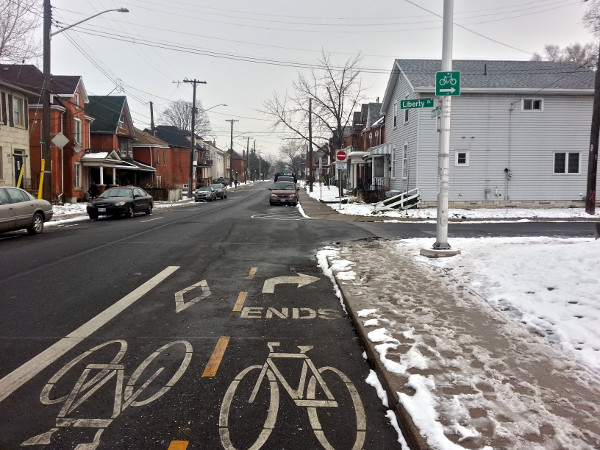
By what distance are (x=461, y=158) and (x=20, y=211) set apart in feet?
67.0

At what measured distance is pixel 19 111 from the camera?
28.0 metres

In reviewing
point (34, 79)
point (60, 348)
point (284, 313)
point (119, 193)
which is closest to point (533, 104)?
point (119, 193)

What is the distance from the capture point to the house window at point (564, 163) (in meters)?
25.0

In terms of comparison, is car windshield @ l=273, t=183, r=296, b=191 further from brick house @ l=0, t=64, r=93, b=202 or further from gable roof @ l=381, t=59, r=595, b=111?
brick house @ l=0, t=64, r=93, b=202

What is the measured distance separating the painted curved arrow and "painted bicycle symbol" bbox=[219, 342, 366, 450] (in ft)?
9.62

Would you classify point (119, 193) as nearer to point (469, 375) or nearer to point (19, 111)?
point (19, 111)

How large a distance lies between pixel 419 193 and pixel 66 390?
2229 cm

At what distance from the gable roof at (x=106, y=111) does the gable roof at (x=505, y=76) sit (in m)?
26.5

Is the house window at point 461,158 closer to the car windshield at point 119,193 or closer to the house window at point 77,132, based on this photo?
the car windshield at point 119,193


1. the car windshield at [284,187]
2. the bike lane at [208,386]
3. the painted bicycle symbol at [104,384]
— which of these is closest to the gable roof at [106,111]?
the car windshield at [284,187]

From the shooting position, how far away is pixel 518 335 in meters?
5.15

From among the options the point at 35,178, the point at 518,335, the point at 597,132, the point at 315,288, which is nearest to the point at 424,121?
the point at 597,132

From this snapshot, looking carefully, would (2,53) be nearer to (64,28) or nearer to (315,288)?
(64,28)

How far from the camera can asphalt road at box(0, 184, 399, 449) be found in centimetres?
338
